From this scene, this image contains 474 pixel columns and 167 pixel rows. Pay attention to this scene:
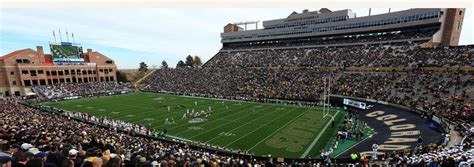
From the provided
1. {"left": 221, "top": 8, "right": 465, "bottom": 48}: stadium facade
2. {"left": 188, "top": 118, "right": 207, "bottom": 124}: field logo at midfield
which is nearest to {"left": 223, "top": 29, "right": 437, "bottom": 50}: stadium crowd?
{"left": 221, "top": 8, "right": 465, "bottom": 48}: stadium facade

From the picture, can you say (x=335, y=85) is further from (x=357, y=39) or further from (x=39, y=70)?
(x=39, y=70)

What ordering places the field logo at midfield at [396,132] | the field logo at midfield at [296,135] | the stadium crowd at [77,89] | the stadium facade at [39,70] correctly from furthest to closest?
the stadium facade at [39,70] → the stadium crowd at [77,89] → the field logo at midfield at [296,135] → the field logo at midfield at [396,132]

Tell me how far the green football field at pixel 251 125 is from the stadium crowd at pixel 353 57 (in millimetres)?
16367

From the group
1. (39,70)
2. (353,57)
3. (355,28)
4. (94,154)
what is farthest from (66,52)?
(355,28)

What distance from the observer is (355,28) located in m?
50.3

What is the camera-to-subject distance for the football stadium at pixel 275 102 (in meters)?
11.2

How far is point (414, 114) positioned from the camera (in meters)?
21.6

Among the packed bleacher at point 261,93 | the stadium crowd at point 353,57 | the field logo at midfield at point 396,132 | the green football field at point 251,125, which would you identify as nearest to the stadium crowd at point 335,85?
the packed bleacher at point 261,93

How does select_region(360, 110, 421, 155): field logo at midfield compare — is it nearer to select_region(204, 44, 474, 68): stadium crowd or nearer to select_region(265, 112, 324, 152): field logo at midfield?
select_region(265, 112, 324, 152): field logo at midfield

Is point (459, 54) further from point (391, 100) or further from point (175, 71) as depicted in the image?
point (175, 71)

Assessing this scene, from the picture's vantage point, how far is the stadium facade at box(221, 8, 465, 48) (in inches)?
1624

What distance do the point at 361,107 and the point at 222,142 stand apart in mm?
18244

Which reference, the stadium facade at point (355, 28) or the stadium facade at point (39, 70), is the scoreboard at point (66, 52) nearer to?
the stadium facade at point (39, 70)

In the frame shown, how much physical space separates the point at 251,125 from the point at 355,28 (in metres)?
39.9
